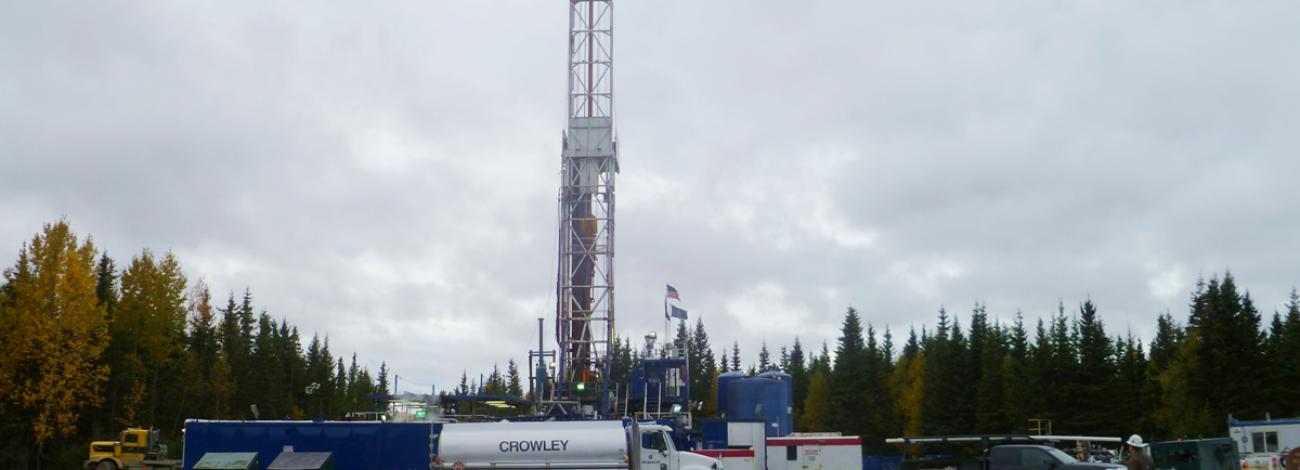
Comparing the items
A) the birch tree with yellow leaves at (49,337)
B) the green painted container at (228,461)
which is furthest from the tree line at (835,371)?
the green painted container at (228,461)

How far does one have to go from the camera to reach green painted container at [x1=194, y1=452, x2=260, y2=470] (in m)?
25.5

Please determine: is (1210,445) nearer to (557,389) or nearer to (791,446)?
(791,446)

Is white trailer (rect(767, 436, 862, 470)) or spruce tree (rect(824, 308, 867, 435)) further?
spruce tree (rect(824, 308, 867, 435))

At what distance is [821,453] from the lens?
35.4 meters

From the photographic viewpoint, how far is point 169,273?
66.3 metres

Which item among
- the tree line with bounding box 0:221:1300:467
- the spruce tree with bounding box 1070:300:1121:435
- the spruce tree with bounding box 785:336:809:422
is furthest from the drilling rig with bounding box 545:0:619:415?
the spruce tree with bounding box 785:336:809:422

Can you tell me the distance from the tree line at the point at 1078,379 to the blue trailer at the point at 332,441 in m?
17.5

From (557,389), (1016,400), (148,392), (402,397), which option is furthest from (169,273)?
(1016,400)

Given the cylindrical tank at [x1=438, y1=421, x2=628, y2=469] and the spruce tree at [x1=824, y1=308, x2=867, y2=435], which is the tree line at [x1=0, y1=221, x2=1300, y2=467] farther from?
the cylindrical tank at [x1=438, y1=421, x2=628, y2=469]

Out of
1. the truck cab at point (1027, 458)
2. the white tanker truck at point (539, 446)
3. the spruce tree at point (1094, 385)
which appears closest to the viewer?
the white tanker truck at point (539, 446)

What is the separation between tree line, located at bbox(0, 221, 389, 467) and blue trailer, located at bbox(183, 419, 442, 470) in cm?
1230

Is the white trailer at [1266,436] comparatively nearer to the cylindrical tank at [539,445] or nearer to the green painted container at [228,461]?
the cylindrical tank at [539,445]

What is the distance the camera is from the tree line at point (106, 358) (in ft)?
169

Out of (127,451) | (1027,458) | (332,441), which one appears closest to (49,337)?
(127,451)
